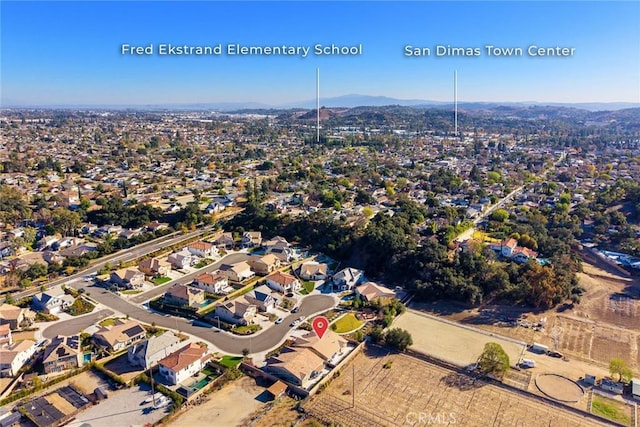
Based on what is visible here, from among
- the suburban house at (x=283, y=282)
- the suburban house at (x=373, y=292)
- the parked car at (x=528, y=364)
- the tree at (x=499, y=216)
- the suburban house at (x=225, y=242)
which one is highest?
the tree at (x=499, y=216)

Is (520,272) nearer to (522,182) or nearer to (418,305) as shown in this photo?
(418,305)

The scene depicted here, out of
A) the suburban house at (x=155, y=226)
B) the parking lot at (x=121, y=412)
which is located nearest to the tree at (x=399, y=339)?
the parking lot at (x=121, y=412)

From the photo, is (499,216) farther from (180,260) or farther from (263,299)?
(180,260)

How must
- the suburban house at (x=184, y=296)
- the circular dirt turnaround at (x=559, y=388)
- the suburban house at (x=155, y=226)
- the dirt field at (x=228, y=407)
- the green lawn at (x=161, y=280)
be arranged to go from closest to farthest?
1. the dirt field at (x=228, y=407)
2. the circular dirt turnaround at (x=559, y=388)
3. the suburban house at (x=184, y=296)
4. the green lawn at (x=161, y=280)
5. the suburban house at (x=155, y=226)

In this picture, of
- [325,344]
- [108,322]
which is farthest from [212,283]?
[325,344]

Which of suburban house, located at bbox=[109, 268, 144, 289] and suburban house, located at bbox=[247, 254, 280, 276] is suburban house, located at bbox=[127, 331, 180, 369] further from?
suburban house, located at bbox=[247, 254, 280, 276]

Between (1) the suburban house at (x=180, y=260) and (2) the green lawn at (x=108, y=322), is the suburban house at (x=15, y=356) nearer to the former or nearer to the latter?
(2) the green lawn at (x=108, y=322)
